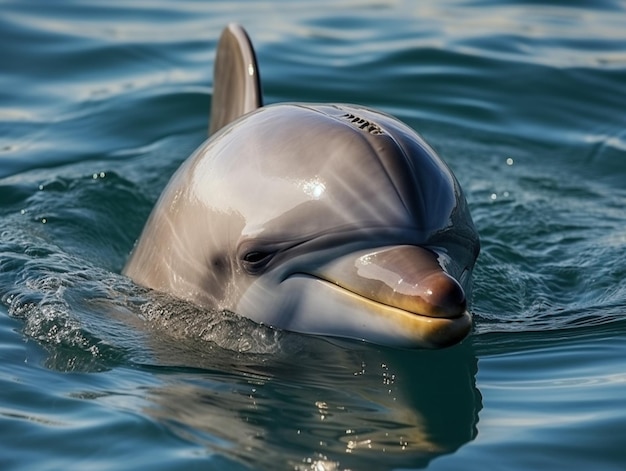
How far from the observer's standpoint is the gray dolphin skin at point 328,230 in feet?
20.2

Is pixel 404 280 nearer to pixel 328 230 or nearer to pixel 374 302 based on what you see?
pixel 374 302

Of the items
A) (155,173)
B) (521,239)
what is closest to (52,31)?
(155,173)

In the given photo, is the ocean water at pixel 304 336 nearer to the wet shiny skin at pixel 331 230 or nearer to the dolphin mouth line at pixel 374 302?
the wet shiny skin at pixel 331 230

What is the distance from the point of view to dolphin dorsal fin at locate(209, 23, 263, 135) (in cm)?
865

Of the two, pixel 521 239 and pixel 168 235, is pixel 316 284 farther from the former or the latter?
pixel 521 239

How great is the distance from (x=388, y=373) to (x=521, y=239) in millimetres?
3638

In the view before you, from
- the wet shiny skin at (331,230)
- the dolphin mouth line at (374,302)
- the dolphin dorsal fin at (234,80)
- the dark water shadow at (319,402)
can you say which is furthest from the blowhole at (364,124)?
the dolphin dorsal fin at (234,80)

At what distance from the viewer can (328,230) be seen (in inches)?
254

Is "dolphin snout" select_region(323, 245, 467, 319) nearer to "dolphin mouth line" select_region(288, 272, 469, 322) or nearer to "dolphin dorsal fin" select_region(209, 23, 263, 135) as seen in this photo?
"dolphin mouth line" select_region(288, 272, 469, 322)

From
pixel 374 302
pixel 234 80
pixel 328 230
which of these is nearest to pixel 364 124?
pixel 328 230

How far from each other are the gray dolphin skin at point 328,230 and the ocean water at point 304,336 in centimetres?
23

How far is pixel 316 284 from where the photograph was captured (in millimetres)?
6488

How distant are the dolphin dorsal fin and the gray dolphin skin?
1255mm

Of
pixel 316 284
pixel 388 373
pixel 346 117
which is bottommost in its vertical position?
pixel 388 373
